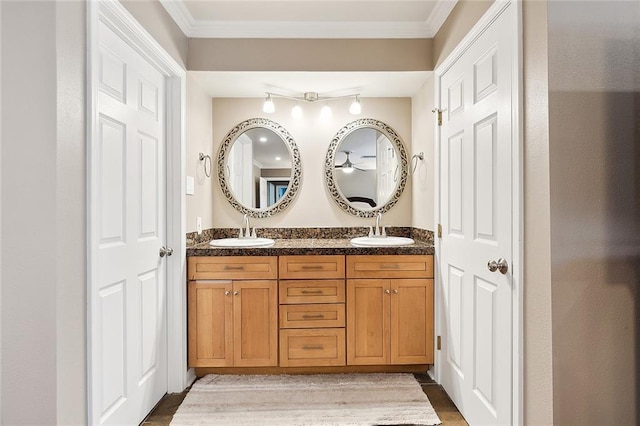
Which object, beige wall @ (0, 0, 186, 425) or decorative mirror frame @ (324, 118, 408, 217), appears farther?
decorative mirror frame @ (324, 118, 408, 217)

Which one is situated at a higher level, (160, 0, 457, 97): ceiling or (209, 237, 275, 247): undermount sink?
(160, 0, 457, 97): ceiling

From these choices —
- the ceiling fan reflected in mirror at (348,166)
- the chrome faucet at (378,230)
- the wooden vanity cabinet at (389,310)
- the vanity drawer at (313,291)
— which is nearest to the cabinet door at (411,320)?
the wooden vanity cabinet at (389,310)

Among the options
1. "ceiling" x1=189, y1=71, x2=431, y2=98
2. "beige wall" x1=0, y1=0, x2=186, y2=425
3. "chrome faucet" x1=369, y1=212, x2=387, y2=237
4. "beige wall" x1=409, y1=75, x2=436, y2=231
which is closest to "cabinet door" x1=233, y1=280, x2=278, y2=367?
"chrome faucet" x1=369, y1=212, x2=387, y2=237

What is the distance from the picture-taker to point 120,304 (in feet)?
6.07

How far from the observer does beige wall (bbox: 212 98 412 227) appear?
3240mm

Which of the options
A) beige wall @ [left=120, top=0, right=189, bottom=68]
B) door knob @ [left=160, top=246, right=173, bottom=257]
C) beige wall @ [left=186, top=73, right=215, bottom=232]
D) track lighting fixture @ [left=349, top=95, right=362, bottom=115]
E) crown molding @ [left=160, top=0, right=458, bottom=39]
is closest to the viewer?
beige wall @ [left=120, top=0, right=189, bottom=68]

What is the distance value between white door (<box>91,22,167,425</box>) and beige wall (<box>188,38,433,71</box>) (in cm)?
40

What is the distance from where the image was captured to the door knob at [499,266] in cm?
164

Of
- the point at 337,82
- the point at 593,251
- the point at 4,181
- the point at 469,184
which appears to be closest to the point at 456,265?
the point at 469,184

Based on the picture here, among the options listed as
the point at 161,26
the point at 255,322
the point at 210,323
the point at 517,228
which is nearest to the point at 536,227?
the point at 517,228

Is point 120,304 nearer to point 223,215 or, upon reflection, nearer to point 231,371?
point 231,371

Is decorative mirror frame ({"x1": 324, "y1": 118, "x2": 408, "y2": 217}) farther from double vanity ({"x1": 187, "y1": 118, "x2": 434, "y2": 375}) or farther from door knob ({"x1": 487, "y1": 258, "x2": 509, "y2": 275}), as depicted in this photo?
door knob ({"x1": 487, "y1": 258, "x2": 509, "y2": 275})

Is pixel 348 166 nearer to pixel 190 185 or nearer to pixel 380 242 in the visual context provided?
pixel 380 242

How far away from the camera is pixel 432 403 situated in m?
2.33
